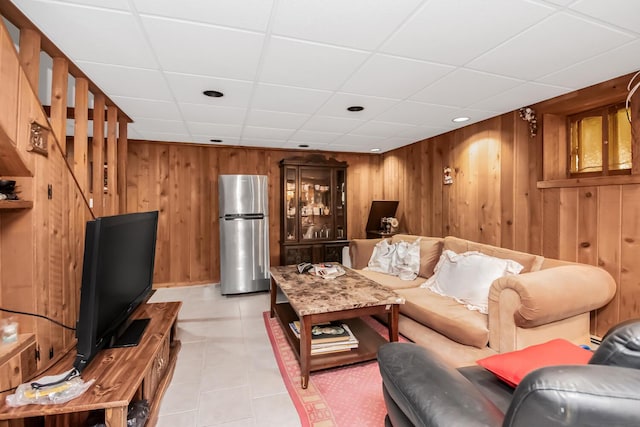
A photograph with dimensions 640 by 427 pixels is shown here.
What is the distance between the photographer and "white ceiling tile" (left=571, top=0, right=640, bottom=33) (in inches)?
52.6

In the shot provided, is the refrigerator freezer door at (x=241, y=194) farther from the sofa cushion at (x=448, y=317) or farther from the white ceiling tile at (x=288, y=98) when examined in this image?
the sofa cushion at (x=448, y=317)

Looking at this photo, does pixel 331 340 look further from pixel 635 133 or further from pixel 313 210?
pixel 313 210

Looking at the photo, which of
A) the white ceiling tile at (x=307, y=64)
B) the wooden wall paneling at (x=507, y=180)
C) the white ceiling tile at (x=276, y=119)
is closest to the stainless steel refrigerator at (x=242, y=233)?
the white ceiling tile at (x=276, y=119)

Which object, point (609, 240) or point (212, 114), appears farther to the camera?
point (212, 114)

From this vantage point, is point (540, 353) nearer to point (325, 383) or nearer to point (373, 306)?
point (373, 306)

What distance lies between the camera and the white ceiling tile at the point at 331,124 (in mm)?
3230

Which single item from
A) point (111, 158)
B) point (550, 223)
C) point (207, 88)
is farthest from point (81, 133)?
point (550, 223)

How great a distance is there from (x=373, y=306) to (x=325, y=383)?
65 cm

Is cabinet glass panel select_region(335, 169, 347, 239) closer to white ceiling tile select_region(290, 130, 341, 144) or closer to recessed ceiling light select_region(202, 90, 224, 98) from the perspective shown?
white ceiling tile select_region(290, 130, 341, 144)

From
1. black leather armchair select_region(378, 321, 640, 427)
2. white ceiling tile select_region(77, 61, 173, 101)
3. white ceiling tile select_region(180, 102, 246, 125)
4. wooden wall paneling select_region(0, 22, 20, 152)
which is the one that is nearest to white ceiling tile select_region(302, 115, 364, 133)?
white ceiling tile select_region(180, 102, 246, 125)

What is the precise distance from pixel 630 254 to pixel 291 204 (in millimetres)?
→ 3924

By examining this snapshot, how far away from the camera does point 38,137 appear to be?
1457mm

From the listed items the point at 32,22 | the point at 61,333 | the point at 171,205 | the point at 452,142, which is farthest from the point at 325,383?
the point at 171,205

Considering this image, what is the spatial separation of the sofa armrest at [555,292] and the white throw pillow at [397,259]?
1174 millimetres
